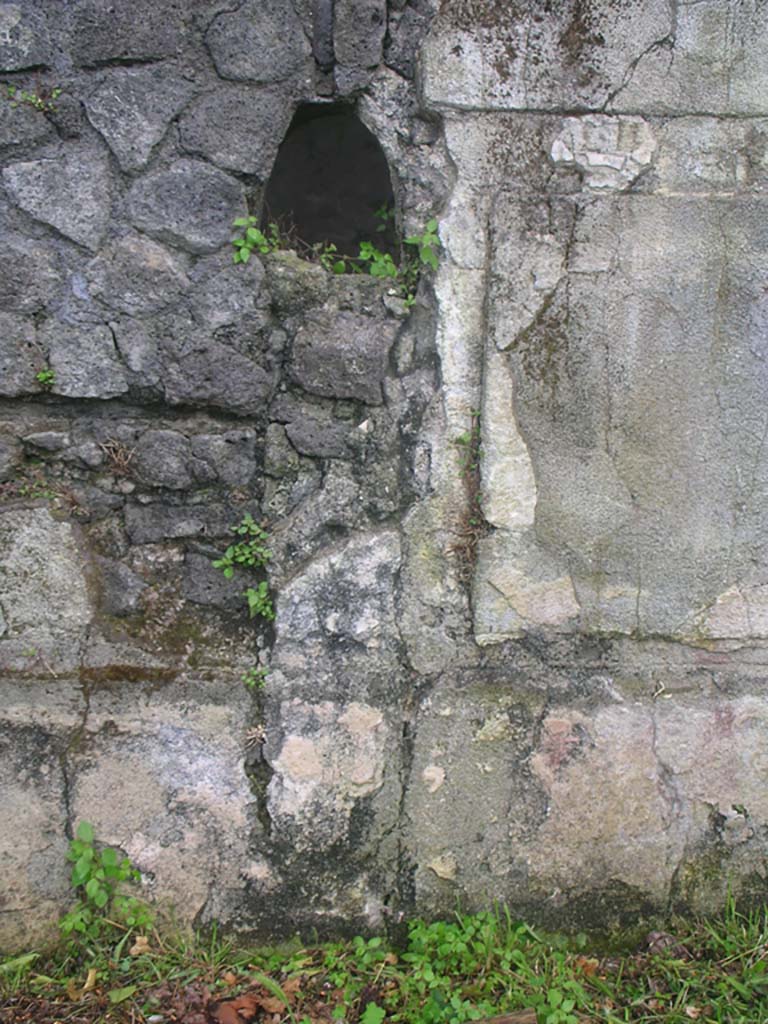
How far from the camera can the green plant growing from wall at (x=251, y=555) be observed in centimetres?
207

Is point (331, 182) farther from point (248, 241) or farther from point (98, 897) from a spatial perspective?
point (98, 897)

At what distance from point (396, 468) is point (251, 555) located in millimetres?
423

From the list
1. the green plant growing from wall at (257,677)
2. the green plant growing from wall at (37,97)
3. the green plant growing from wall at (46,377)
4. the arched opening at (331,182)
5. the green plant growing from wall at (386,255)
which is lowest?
the green plant growing from wall at (257,677)

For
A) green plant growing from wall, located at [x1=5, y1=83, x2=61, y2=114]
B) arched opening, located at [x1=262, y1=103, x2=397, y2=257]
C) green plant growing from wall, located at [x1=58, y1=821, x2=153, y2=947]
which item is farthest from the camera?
arched opening, located at [x1=262, y1=103, x2=397, y2=257]

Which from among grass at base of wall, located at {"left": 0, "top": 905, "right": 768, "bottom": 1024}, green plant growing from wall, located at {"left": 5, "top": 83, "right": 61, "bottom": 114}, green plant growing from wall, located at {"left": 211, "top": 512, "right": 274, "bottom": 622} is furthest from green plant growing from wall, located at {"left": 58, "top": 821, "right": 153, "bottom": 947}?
green plant growing from wall, located at {"left": 5, "top": 83, "right": 61, "bottom": 114}

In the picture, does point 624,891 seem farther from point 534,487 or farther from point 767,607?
point 534,487

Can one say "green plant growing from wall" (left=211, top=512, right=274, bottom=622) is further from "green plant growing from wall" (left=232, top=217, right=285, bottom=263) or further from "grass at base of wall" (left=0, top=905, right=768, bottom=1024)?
"grass at base of wall" (left=0, top=905, right=768, bottom=1024)

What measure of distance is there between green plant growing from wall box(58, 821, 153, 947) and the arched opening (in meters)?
2.82

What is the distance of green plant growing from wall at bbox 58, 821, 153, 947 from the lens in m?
2.02

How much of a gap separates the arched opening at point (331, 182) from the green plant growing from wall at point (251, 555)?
222 cm

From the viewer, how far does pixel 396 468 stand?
208 centimetres

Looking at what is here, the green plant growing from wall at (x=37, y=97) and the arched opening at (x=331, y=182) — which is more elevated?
the arched opening at (x=331, y=182)

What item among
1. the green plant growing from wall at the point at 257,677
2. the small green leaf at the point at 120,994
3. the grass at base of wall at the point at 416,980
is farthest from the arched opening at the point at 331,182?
the small green leaf at the point at 120,994

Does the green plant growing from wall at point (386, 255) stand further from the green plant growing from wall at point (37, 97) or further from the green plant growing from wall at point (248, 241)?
the green plant growing from wall at point (37, 97)
